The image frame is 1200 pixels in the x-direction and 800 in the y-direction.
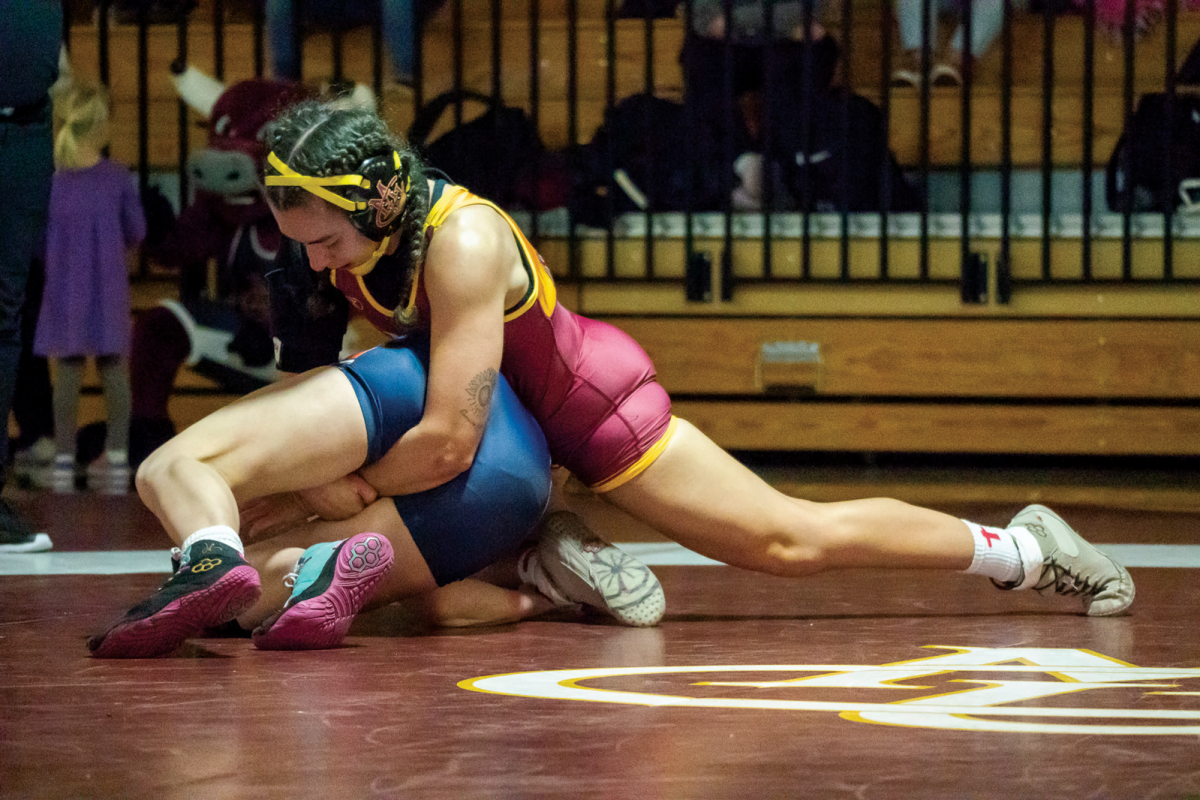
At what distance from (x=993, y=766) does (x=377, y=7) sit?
4132mm

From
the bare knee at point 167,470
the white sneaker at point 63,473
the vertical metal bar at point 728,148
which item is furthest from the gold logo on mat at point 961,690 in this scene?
the white sneaker at point 63,473

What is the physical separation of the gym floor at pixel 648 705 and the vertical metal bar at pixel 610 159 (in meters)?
2.24

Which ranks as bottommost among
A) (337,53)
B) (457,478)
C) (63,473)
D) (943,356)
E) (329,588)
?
(63,473)

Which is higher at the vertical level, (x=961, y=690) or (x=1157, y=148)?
(x=1157, y=148)

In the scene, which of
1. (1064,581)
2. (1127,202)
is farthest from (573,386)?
(1127,202)

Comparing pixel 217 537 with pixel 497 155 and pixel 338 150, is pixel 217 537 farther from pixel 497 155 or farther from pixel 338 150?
pixel 497 155

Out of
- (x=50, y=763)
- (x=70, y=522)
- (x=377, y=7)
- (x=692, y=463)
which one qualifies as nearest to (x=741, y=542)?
(x=692, y=463)

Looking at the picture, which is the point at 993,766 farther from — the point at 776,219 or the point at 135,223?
the point at 135,223

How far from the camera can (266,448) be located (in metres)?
2.02

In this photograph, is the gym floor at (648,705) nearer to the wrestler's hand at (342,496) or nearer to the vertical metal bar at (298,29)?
the wrestler's hand at (342,496)

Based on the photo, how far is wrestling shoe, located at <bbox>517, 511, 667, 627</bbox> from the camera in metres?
2.24

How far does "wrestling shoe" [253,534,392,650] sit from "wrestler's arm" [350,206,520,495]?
0.14 meters

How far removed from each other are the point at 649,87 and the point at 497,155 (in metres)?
0.53

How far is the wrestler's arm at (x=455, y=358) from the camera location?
6.75 feet
